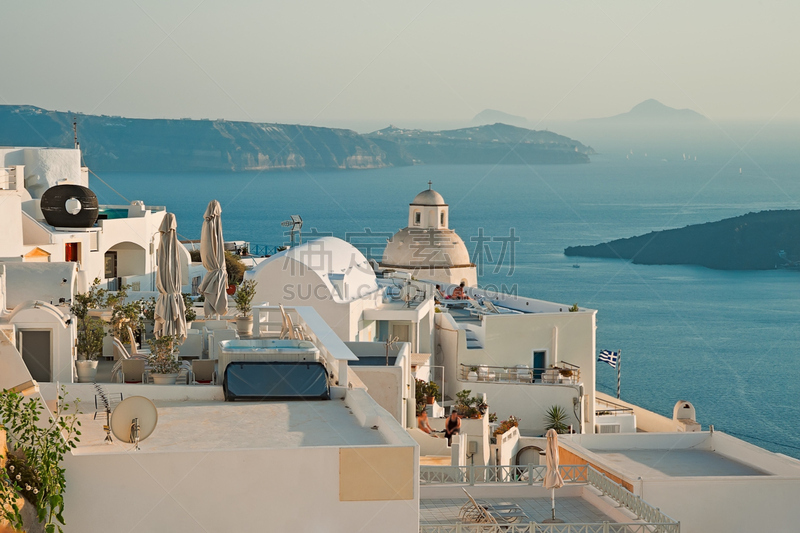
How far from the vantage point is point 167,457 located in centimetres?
903

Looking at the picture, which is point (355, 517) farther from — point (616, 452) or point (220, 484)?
point (616, 452)

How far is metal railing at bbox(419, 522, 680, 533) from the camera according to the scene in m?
11.9

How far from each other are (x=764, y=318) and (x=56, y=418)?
5070 inches

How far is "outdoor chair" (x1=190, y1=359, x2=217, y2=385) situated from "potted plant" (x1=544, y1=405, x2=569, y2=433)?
1838cm

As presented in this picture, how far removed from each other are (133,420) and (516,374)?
22002mm

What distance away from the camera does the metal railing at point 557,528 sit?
11914 millimetres

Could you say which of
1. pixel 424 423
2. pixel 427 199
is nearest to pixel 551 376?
pixel 424 423

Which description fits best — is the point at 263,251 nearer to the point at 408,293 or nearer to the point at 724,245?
the point at 724,245

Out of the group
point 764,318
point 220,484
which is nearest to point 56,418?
point 220,484

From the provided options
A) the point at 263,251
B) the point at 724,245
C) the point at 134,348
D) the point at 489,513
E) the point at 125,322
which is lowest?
the point at 489,513

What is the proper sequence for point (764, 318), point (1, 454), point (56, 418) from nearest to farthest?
1. point (1, 454)
2. point (56, 418)
3. point (764, 318)

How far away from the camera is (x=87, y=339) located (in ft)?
47.2

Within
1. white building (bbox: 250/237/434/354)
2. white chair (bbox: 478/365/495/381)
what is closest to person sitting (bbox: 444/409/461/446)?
white building (bbox: 250/237/434/354)

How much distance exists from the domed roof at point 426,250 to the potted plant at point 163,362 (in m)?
37.3
